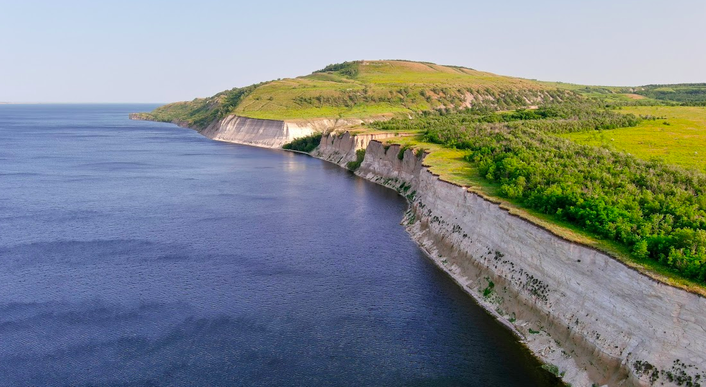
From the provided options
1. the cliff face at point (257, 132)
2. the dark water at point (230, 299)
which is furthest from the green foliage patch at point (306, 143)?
the dark water at point (230, 299)

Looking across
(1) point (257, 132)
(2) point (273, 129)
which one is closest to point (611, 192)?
(2) point (273, 129)

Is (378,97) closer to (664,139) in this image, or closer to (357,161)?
(357,161)

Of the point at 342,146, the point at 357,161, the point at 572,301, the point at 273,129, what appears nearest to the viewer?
the point at 572,301

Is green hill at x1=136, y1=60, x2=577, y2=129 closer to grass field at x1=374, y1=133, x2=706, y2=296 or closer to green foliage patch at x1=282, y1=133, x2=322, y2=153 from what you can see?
green foliage patch at x1=282, y1=133, x2=322, y2=153

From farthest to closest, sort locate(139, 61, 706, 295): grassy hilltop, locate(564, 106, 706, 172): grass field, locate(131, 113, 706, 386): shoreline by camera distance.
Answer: locate(564, 106, 706, 172): grass field < locate(139, 61, 706, 295): grassy hilltop < locate(131, 113, 706, 386): shoreline

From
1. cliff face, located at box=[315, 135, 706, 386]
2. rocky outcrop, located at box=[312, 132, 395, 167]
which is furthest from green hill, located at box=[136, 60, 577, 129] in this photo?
cliff face, located at box=[315, 135, 706, 386]

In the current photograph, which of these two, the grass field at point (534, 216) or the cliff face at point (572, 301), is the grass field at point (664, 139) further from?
the cliff face at point (572, 301)
